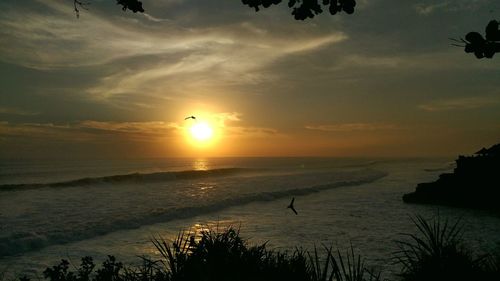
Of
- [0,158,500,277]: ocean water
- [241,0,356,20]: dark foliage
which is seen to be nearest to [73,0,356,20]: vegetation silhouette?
[241,0,356,20]: dark foliage

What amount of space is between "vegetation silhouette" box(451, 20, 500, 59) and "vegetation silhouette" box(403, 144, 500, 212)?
79.8 feet

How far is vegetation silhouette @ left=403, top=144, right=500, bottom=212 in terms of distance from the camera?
23766 mm

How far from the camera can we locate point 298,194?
110 feet

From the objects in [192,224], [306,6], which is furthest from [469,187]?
[306,6]

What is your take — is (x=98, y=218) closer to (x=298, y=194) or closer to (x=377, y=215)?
(x=377, y=215)

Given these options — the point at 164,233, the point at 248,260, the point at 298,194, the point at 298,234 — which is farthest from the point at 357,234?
the point at 298,194

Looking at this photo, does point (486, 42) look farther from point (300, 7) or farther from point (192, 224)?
point (192, 224)

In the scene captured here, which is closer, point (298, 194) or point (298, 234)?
point (298, 234)

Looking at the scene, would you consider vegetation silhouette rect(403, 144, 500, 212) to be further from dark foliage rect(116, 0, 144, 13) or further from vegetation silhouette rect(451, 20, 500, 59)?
dark foliage rect(116, 0, 144, 13)

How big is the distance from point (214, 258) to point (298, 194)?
92.2ft

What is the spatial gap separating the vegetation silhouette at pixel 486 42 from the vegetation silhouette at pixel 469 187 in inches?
957

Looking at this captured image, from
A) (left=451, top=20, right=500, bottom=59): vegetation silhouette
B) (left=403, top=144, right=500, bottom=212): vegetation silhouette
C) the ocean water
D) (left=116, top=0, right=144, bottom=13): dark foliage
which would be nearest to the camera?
(left=451, top=20, right=500, bottom=59): vegetation silhouette

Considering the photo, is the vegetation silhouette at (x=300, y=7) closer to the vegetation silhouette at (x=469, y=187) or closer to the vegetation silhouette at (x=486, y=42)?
the vegetation silhouette at (x=486, y=42)

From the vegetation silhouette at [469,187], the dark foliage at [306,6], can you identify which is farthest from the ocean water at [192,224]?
the dark foliage at [306,6]
